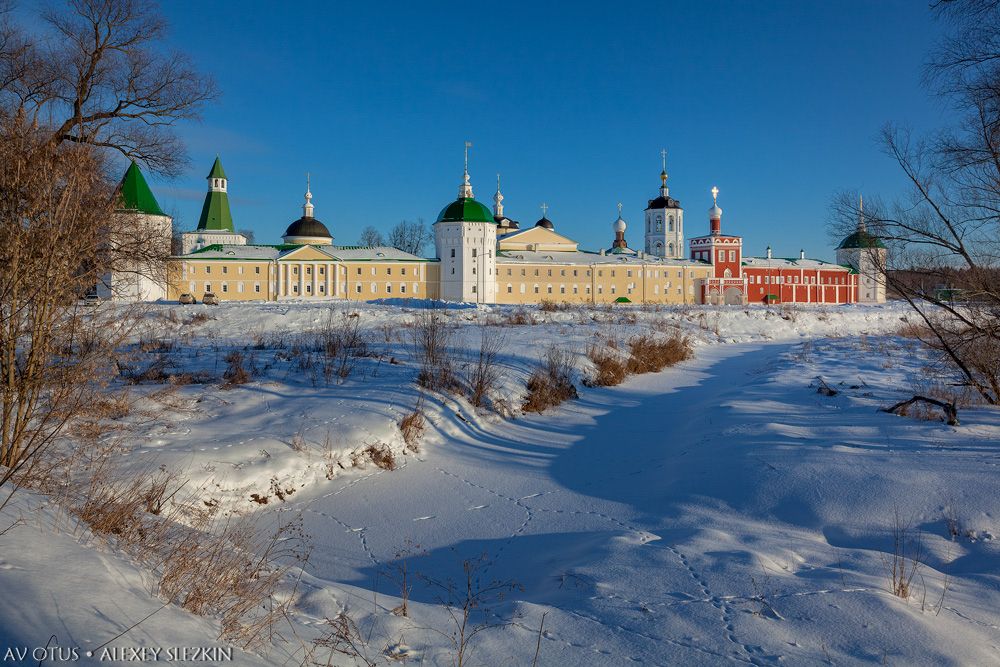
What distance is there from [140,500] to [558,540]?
3.13 metres

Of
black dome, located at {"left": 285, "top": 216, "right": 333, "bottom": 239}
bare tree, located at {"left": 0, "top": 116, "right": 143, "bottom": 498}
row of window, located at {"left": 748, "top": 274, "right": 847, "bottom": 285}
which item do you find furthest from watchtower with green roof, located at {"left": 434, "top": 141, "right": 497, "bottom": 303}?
bare tree, located at {"left": 0, "top": 116, "right": 143, "bottom": 498}

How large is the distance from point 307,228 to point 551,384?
60.8 metres

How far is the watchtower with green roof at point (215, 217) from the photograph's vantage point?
238 ft

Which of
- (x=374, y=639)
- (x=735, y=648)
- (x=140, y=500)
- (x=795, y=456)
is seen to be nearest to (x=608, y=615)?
(x=735, y=648)

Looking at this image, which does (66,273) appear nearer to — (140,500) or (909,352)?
(140,500)

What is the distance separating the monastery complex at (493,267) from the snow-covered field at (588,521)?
44800mm

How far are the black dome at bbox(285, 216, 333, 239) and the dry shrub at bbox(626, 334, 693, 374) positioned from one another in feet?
181

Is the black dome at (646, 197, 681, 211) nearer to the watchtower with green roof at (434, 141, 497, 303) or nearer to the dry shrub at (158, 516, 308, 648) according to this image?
the watchtower with green roof at (434, 141, 497, 303)

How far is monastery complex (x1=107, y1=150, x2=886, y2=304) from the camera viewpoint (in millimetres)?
58188

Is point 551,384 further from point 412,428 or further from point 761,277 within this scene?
point 761,277

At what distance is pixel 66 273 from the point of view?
475 centimetres

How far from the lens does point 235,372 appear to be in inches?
413

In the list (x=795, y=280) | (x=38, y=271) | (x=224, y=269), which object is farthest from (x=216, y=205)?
(x=38, y=271)

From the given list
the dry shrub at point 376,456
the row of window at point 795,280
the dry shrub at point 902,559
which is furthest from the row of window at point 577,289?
the dry shrub at point 902,559
